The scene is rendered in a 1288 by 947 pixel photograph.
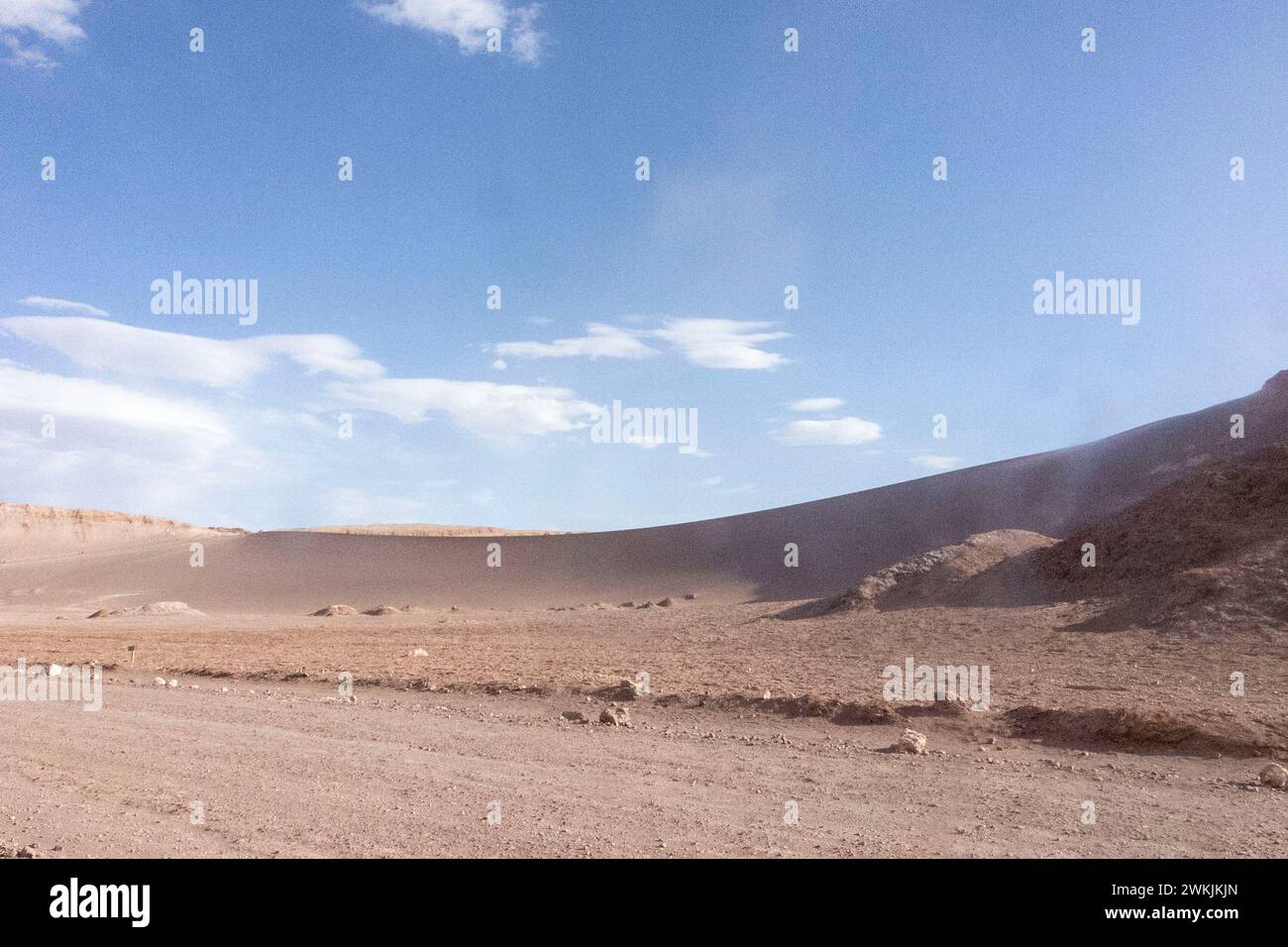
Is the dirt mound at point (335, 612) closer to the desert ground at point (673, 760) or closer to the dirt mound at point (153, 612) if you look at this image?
the dirt mound at point (153, 612)

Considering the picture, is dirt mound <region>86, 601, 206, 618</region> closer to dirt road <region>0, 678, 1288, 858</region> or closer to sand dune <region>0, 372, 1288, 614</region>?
sand dune <region>0, 372, 1288, 614</region>

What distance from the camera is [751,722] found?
13719mm

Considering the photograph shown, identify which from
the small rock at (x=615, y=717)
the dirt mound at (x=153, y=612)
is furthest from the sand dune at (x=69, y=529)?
the small rock at (x=615, y=717)

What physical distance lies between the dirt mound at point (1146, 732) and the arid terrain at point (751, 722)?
4 centimetres

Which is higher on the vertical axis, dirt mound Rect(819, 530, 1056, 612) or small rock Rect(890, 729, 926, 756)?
dirt mound Rect(819, 530, 1056, 612)

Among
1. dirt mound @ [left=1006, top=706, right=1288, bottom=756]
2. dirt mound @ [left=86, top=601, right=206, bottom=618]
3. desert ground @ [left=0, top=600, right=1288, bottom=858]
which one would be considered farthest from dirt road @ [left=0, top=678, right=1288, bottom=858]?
dirt mound @ [left=86, top=601, right=206, bottom=618]

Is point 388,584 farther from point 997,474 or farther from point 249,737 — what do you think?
point 249,737

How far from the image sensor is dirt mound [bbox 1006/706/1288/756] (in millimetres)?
10773

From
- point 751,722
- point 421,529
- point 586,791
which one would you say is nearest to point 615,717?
point 751,722

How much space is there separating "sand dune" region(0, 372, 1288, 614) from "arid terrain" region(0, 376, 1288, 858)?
2283cm

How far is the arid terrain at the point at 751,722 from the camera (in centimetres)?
762

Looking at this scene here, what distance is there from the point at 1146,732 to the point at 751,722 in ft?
16.7

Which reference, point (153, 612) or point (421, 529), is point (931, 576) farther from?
point (421, 529)
